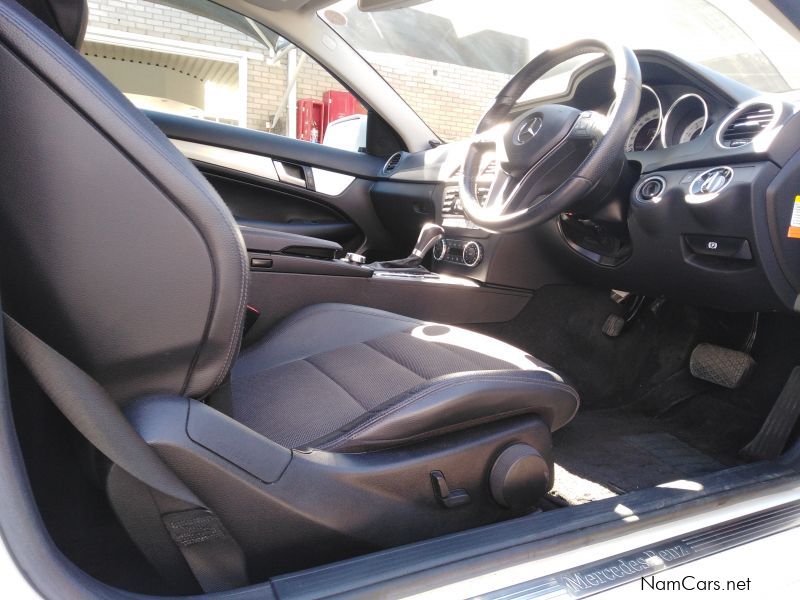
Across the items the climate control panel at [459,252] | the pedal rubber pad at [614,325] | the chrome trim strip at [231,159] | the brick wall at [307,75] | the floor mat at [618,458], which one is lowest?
the floor mat at [618,458]

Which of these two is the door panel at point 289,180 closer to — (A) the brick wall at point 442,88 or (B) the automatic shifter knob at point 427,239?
(A) the brick wall at point 442,88

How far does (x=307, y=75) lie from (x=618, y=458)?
2.27m

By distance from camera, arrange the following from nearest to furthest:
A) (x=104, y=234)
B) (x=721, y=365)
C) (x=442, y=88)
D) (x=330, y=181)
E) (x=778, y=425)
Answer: (x=104, y=234), (x=778, y=425), (x=721, y=365), (x=330, y=181), (x=442, y=88)

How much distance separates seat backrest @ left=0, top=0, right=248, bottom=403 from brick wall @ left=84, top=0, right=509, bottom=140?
1.91 m

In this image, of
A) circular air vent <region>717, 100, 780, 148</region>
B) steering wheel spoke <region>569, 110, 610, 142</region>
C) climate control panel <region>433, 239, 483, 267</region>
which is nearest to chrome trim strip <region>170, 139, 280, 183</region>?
climate control panel <region>433, 239, 483, 267</region>

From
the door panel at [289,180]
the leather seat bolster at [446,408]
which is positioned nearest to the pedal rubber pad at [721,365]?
the leather seat bolster at [446,408]

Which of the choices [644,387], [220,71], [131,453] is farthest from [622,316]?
[220,71]

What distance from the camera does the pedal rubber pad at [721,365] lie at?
5.57 ft

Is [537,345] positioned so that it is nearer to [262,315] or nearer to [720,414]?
[720,414]

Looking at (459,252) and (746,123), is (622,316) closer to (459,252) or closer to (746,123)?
(459,252)

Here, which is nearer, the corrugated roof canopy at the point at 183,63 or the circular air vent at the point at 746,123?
the circular air vent at the point at 746,123

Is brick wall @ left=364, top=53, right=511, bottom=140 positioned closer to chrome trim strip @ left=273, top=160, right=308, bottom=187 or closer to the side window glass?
the side window glass

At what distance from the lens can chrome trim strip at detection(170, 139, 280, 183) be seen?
7.34 ft

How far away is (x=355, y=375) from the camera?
3.68 ft
